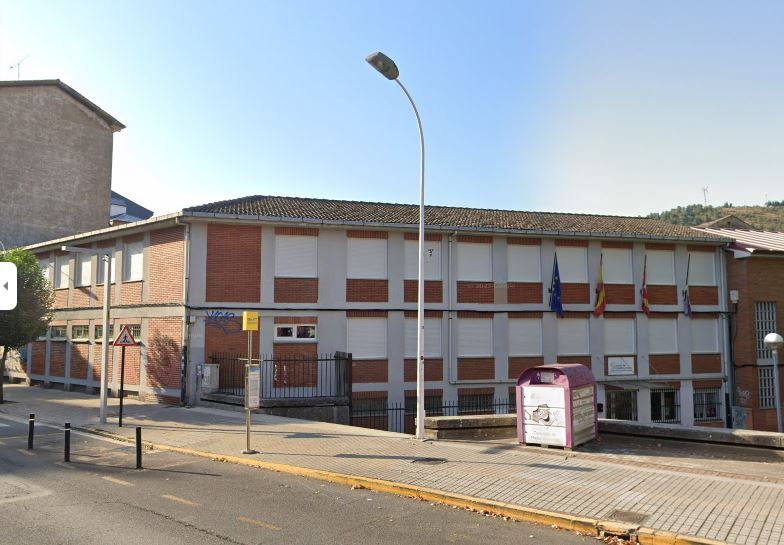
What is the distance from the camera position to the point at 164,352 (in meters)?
20.5

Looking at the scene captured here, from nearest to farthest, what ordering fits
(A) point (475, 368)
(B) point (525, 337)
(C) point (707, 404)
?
(A) point (475, 368) < (B) point (525, 337) < (C) point (707, 404)

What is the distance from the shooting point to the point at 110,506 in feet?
26.8

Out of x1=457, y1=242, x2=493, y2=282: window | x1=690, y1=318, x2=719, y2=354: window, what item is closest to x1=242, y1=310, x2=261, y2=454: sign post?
x1=457, y1=242, x2=493, y2=282: window

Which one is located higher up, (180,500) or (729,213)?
(729,213)

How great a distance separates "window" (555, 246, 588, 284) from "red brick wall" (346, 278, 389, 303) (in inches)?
302

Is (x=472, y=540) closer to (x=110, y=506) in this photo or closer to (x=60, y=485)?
(x=110, y=506)

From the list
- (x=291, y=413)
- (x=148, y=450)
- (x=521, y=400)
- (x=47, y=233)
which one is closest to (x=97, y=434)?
(x=148, y=450)

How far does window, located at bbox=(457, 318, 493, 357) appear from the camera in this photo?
2345 centimetres

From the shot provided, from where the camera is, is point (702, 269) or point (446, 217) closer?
point (446, 217)

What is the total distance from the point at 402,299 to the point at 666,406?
12.6 m

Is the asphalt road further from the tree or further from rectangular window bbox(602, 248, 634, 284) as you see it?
rectangular window bbox(602, 248, 634, 284)

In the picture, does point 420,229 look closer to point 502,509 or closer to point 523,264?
point 502,509

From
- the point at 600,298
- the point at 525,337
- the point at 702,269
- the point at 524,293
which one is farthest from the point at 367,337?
the point at 702,269

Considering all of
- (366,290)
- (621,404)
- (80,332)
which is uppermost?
(366,290)
